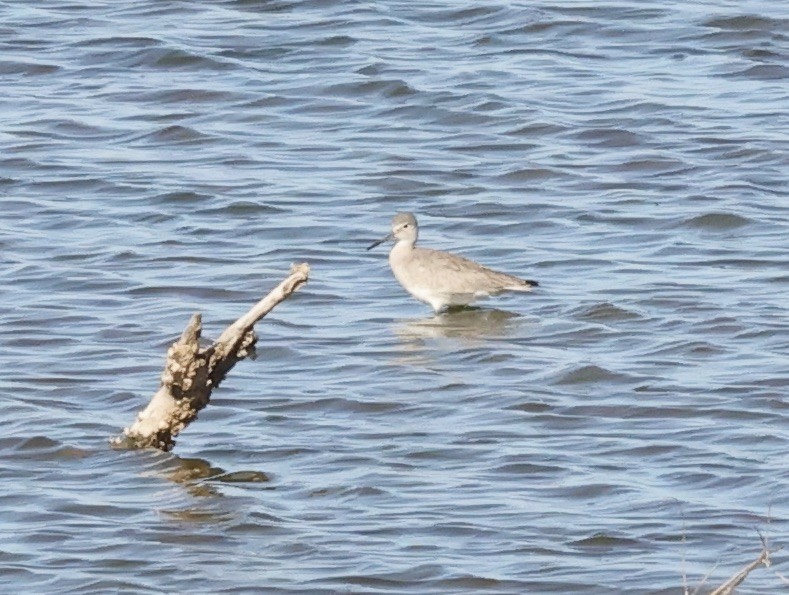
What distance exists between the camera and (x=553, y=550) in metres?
8.42

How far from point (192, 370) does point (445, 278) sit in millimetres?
4056

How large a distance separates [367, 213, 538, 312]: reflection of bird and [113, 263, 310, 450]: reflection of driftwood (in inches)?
137

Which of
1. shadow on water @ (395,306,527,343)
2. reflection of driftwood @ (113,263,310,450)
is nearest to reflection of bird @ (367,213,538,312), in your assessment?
shadow on water @ (395,306,527,343)

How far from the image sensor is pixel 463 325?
12914 millimetres

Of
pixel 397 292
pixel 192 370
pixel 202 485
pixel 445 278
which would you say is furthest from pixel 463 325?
pixel 192 370

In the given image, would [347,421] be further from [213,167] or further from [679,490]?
[213,167]

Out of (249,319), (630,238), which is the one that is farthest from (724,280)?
(249,319)

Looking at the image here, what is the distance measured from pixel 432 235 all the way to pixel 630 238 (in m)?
1.38

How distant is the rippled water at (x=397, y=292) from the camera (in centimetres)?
860

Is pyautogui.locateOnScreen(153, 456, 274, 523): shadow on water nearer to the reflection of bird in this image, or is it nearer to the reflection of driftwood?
the reflection of driftwood

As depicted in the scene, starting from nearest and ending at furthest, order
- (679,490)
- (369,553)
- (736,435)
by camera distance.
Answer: (369,553), (679,490), (736,435)

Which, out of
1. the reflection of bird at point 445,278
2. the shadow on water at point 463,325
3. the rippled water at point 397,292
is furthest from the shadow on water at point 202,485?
the reflection of bird at point 445,278

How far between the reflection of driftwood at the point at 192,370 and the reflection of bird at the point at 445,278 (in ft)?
11.4

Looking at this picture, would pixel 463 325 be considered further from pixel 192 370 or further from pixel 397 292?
pixel 192 370
